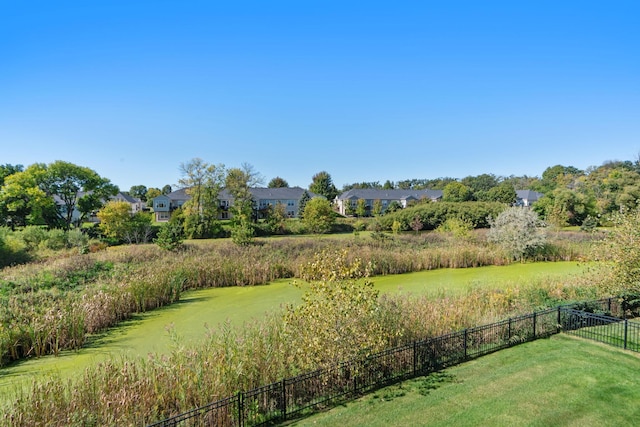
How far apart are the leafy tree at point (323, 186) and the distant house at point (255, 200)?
38.6 ft

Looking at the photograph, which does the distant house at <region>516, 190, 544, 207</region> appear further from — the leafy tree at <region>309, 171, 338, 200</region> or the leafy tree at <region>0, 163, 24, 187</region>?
the leafy tree at <region>0, 163, 24, 187</region>

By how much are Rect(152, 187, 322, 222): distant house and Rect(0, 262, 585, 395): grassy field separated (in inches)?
1707

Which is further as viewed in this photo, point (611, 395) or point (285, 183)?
point (285, 183)

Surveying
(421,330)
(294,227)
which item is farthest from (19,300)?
(294,227)

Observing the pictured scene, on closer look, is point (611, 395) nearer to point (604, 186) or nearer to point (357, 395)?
point (357, 395)

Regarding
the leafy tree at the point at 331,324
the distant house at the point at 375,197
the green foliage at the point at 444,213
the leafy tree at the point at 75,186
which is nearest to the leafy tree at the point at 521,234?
the green foliage at the point at 444,213

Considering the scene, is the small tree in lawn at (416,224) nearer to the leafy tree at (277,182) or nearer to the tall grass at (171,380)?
the tall grass at (171,380)

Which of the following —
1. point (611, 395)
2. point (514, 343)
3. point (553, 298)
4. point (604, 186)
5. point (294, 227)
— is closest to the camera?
point (611, 395)

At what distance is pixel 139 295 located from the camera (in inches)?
528

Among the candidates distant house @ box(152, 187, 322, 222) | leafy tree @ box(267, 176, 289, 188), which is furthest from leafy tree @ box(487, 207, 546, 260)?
leafy tree @ box(267, 176, 289, 188)

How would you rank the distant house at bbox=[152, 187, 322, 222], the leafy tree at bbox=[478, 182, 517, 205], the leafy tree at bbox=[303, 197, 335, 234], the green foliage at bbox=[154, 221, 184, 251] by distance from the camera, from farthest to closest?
the leafy tree at bbox=[478, 182, 517, 205] → the distant house at bbox=[152, 187, 322, 222] → the leafy tree at bbox=[303, 197, 335, 234] → the green foliage at bbox=[154, 221, 184, 251]

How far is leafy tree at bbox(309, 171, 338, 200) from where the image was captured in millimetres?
87887

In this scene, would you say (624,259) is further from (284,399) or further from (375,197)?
(375,197)

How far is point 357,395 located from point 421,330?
2.93m
